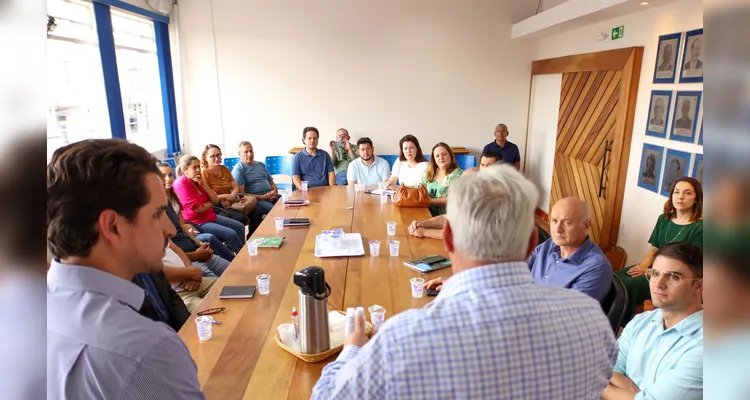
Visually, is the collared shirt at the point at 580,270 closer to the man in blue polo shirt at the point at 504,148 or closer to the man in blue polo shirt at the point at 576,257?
the man in blue polo shirt at the point at 576,257

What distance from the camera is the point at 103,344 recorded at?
935 mm

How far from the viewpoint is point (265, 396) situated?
1432 millimetres

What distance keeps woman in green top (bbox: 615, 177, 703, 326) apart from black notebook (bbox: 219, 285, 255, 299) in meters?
2.23

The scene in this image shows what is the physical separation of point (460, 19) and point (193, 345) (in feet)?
19.6

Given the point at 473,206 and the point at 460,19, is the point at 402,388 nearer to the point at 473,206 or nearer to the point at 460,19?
the point at 473,206

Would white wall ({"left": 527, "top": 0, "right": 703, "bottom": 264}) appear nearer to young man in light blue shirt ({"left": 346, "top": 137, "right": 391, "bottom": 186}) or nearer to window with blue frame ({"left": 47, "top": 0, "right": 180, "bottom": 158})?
young man in light blue shirt ({"left": 346, "top": 137, "right": 391, "bottom": 186})

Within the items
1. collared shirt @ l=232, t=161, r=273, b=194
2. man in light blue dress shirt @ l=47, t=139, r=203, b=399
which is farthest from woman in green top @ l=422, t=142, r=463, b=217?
man in light blue dress shirt @ l=47, t=139, r=203, b=399

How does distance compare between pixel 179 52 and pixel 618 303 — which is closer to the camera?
pixel 618 303

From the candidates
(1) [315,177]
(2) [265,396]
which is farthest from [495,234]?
(1) [315,177]

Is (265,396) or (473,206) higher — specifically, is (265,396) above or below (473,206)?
below

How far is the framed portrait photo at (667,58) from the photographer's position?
11.5 feet

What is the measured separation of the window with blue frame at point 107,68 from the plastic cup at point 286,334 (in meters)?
2.98

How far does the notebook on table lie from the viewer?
237 cm

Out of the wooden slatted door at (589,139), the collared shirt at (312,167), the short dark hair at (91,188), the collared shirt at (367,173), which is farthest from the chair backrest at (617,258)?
the short dark hair at (91,188)
